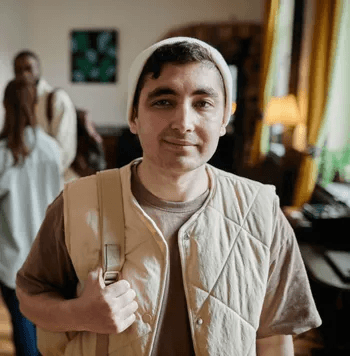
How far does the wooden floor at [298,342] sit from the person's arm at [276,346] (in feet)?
5.16

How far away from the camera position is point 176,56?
2.42 ft

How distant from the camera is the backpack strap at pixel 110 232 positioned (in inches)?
29.7

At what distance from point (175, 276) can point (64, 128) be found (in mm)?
1611

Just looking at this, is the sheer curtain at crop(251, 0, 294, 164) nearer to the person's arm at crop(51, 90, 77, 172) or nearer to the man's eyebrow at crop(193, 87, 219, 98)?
the person's arm at crop(51, 90, 77, 172)

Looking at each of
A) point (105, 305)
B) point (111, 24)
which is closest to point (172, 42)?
point (105, 305)

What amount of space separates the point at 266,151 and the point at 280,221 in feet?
13.3

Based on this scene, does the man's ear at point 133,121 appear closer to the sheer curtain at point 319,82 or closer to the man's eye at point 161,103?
the man's eye at point 161,103

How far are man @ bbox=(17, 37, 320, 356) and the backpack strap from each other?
0.05 ft

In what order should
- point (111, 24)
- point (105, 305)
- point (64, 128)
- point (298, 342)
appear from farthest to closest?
point (111, 24), point (298, 342), point (64, 128), point (105, 305)

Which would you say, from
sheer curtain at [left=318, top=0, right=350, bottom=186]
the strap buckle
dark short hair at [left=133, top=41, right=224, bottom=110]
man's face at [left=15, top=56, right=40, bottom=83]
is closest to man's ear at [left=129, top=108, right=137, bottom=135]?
dark short hair at [left=133, top=41, right=224, bottom=110]

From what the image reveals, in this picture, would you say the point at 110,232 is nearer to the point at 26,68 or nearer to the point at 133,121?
the point at 133,121

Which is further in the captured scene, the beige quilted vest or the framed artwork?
the framed artwork

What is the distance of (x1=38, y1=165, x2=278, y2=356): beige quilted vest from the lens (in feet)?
2.49

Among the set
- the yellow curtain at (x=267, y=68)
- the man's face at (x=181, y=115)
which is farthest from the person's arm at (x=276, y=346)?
the yellow curtain at (x=267, y=68)
